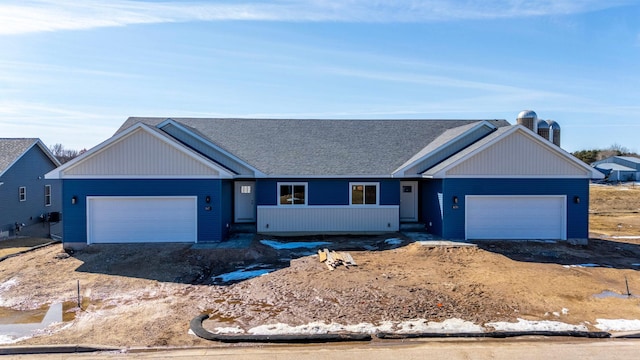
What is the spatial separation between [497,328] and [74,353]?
8.06m

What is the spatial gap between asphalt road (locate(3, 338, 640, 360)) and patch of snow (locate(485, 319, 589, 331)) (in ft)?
1.33

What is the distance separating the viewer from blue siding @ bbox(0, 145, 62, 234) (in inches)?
938

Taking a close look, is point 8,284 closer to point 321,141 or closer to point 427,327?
point 427,327

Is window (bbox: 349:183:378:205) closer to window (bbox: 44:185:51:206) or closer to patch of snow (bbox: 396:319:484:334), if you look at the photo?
patch of snow (bbox: 396:319:484:334)

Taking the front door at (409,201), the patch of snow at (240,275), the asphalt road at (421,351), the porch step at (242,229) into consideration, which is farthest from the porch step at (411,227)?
the asphalt road at (421,351)

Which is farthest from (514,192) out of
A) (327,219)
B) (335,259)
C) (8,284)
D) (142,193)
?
(8,284)

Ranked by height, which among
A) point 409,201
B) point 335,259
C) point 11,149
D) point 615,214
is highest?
point 11,149

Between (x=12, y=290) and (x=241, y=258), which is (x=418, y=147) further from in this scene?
(x=12, y=290)

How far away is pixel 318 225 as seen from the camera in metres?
18.5

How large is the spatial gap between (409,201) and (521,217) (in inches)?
191

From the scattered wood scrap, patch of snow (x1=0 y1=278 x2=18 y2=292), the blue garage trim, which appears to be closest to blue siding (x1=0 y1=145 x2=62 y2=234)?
patch of snow (x1=0 y1=278 x2=18 y2=292)

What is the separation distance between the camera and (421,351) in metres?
7.41

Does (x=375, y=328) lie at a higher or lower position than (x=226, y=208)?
lower

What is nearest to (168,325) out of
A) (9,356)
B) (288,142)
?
(9,356)
